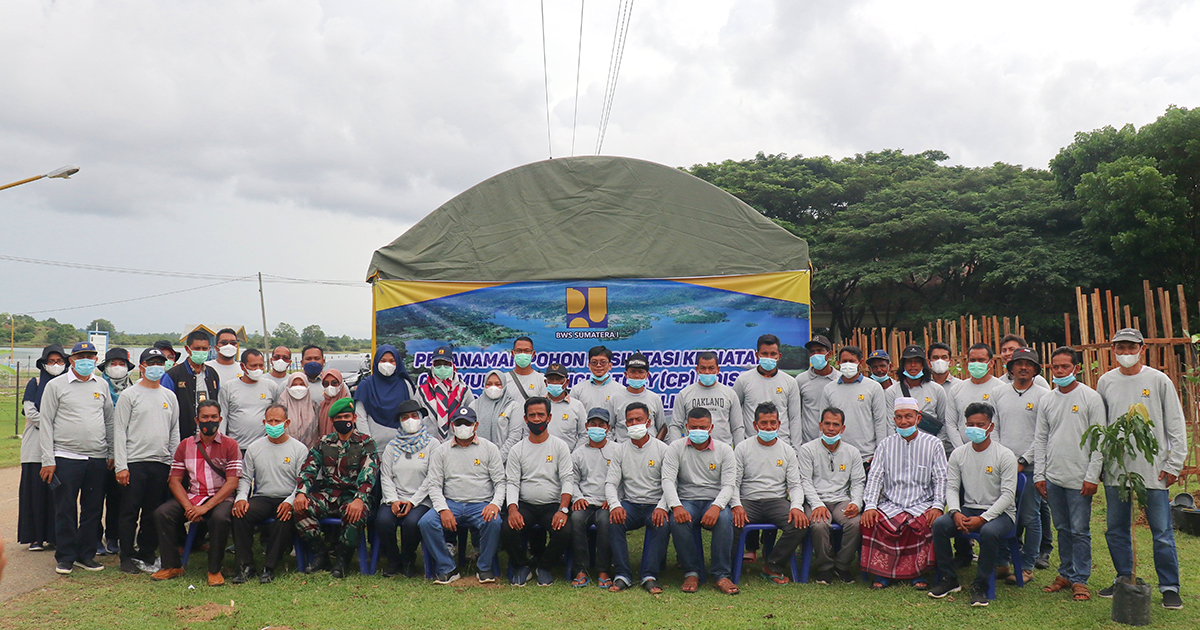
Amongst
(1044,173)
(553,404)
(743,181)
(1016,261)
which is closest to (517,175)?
(553,404)

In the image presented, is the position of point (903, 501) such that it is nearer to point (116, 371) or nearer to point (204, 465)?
point (204, 465)

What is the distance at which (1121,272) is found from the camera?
63.8 ft

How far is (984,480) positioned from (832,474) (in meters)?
1.08

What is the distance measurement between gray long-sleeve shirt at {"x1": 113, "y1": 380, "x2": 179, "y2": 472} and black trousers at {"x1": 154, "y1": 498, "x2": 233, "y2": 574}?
1.45 feet

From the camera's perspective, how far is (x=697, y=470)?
6.37 meters

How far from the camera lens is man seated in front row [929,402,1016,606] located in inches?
221

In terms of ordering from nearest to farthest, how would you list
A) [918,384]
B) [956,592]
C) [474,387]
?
[956,592] < [918,384] < [474,387]

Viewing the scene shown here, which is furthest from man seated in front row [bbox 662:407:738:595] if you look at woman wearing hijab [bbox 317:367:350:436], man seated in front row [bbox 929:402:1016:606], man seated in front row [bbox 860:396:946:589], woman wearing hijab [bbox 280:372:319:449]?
woman wearing hijab [bbox 280:372:319:449]

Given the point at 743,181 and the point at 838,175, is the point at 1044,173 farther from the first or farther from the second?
the point at 743,181

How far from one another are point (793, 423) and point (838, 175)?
19.8m

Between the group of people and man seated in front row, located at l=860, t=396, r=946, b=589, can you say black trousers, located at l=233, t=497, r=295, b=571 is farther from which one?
man seated in front row, located at l=860, t=396, r=946, b=589

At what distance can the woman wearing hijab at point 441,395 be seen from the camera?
7316mm

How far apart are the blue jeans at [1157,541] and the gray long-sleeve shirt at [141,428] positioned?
6925mm

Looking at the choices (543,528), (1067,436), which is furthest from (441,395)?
(1067,436)
